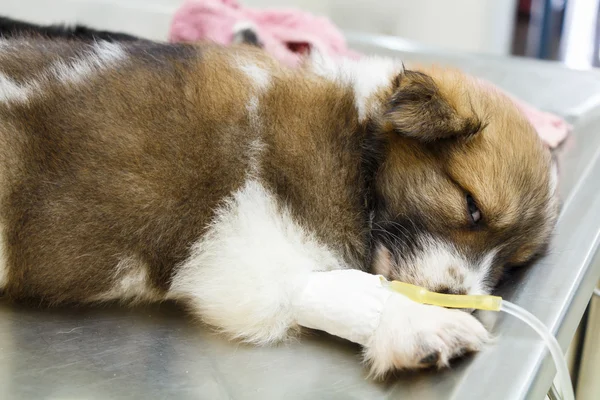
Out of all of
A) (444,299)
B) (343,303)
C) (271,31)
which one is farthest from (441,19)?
(343,303)

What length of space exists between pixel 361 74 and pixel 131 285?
0.88 metres

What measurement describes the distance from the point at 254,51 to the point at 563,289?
1047mm

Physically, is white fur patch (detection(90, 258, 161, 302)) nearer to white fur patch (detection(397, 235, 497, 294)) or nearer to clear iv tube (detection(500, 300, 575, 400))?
white fur patch (detection(397, 235, 497, 294))

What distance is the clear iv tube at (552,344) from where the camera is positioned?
145cm

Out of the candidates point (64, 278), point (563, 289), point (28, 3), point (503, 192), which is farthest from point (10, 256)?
point (28, 3)

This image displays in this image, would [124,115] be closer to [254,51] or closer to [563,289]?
[254,51]

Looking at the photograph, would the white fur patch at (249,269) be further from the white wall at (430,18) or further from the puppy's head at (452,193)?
the white wall at (430,18)

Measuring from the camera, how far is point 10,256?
158 centimetres

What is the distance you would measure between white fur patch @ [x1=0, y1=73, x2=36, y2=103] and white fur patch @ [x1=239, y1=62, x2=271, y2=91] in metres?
0.52

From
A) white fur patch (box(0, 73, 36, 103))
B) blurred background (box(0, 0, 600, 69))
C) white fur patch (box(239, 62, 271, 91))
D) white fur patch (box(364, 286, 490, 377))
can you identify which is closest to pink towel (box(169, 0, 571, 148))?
blurred background (box(0, 0, 600, 69))

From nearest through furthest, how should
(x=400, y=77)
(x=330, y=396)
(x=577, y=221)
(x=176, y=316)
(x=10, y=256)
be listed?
(x=330, y=396)
(x=10, y=256)
(x=176, y=316)
(x=400, y=77)
(x=577, y=221)

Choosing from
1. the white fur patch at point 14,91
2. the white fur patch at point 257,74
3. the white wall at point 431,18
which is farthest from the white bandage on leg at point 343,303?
the white wall at point 431,18

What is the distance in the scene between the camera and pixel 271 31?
10.5ft

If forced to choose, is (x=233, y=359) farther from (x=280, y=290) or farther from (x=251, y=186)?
(x=251, y=186)
